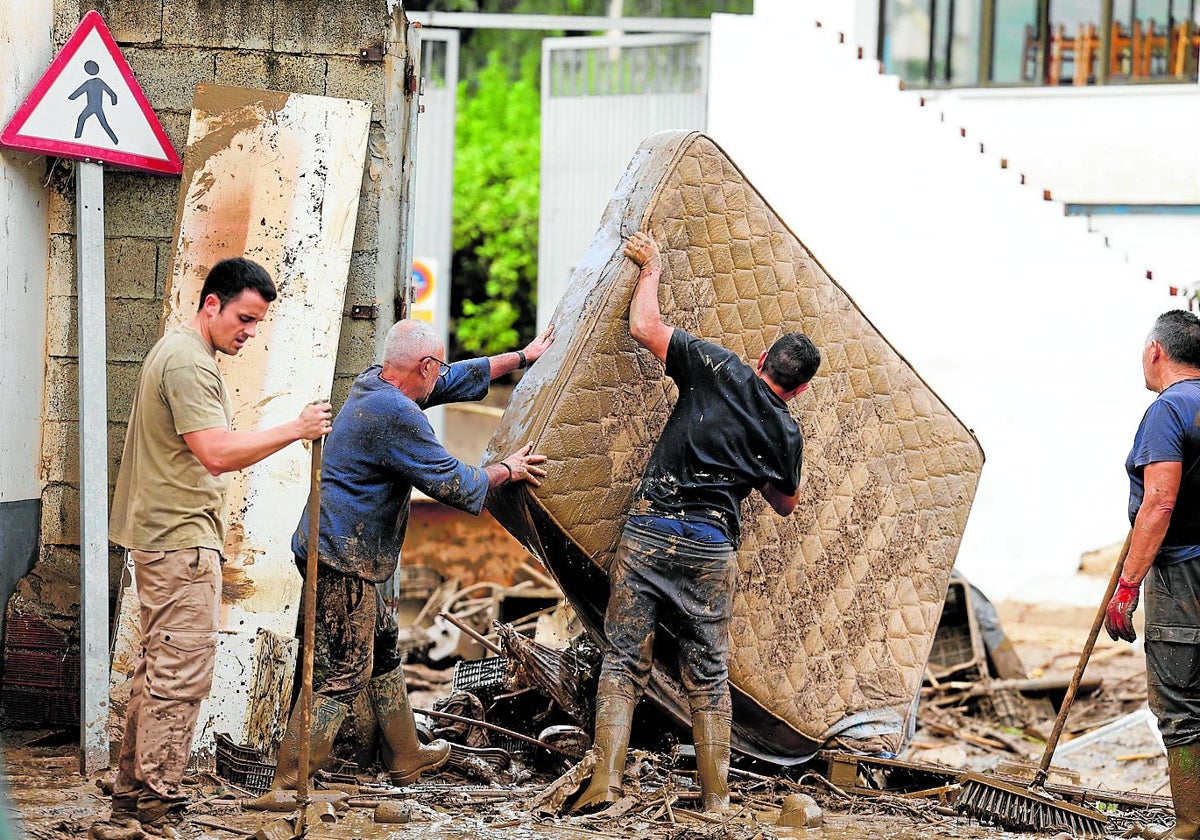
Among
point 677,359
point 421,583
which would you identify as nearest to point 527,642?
point 677,359

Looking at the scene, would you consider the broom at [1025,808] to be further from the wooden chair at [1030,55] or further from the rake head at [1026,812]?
the wooden chair at [1030,55]

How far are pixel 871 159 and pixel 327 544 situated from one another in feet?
24.7

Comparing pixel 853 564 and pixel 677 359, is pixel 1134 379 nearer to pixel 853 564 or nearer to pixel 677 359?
pixel 853 564

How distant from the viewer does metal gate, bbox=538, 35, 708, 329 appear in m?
11.6

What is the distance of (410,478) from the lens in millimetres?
4891

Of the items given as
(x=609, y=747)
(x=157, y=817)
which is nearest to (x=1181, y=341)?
(x=609, y=747)

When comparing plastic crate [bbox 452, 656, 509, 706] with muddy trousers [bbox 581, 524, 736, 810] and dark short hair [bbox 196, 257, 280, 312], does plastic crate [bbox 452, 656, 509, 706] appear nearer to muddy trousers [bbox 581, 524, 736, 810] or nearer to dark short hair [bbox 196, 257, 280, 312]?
muddy trousers [bbox 581, 524, 736, 810]

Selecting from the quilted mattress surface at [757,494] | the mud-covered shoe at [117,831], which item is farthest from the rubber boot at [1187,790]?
the mud-covered shoe at [117,831]

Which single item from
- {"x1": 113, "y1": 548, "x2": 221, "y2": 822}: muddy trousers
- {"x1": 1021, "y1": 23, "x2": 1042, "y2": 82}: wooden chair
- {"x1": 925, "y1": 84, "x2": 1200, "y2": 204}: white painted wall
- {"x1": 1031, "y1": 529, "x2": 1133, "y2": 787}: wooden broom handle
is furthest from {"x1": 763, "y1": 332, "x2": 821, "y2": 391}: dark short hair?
{"x1": 1021, "y1": 23, "x2": 1042, "y2": 82}: wooden chair

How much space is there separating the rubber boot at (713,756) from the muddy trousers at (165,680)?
1.82m

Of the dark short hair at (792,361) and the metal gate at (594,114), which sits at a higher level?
the metal gate at (594,114)

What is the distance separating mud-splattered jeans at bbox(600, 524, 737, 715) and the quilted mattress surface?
135 millimetres

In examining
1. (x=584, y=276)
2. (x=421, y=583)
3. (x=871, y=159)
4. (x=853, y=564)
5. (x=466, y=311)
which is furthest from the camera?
(x=466, y=311)

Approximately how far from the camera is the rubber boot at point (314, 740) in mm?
4828
